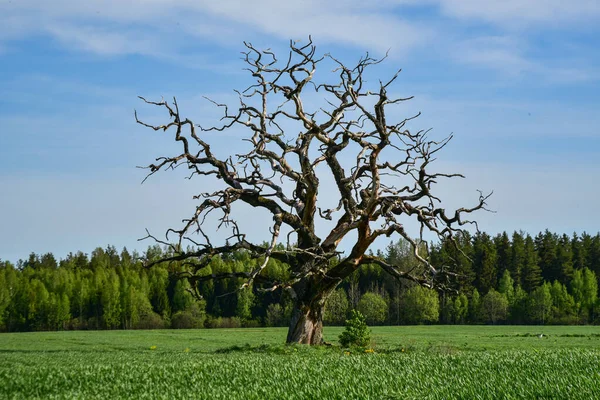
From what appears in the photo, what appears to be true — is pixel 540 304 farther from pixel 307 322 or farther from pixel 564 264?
pixel 307 322

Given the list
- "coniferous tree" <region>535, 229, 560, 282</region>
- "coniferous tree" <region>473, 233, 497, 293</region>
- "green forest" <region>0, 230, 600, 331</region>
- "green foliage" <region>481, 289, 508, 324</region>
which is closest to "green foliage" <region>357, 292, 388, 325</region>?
"green forest" <region>0, 230, 600, 331</region>

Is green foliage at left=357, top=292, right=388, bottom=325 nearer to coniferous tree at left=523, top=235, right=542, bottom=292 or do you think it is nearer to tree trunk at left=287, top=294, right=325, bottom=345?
coniferous tree at left=523, top=235, right=542, bottom=292

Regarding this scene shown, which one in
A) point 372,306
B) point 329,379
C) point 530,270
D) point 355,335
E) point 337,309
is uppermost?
point 530,270

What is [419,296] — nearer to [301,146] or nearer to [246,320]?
[246,320]

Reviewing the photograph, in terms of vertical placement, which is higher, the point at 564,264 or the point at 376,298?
the point at 564,264

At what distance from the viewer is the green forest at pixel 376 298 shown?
318 feet

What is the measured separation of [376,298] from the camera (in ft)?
322

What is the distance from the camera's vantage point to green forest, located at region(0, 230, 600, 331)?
96.8 metres

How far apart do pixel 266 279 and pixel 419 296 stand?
237ft

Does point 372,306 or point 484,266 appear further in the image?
point 484,266

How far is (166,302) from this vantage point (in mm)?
110125

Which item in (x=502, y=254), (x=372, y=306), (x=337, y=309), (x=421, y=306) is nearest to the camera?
(x=372, y=306)

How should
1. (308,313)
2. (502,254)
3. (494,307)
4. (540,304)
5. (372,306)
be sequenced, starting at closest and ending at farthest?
(308,313)
(540,304)
(494,307)
(372,306)
(502,254)

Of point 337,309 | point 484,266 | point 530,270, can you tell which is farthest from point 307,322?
point 530,270
